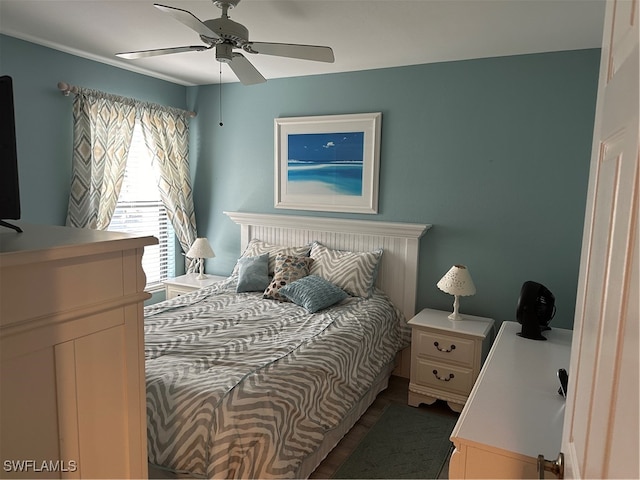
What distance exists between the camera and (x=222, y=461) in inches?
72.8

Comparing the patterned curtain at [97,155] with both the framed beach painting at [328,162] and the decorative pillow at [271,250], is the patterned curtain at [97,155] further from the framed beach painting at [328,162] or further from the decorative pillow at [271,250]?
the framed beach painting at [328,162]

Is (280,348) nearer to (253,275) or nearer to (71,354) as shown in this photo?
(253,275)

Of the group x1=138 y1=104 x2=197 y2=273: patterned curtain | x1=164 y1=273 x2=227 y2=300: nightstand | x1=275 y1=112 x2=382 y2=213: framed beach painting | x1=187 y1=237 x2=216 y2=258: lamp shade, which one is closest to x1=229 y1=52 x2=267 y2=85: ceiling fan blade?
x1=275 y1=112 x2=382 y2=213: framed beach painting

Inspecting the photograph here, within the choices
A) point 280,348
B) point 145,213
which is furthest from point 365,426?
point 145,213

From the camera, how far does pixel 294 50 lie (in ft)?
7.13

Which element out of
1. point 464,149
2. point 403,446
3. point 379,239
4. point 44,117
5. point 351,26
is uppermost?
point 351,26

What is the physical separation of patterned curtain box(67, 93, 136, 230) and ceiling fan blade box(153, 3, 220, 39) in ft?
6.14

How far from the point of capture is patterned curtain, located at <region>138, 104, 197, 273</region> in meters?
4.02

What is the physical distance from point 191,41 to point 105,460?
108 inches

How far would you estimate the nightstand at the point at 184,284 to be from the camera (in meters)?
4.04

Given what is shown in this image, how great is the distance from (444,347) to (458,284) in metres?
0.45

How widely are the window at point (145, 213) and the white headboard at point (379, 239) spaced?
40.1 inches

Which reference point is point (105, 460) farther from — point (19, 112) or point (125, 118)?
point (125, 118)

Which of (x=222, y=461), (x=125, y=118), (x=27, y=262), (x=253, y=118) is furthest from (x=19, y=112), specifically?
(x=27, y=262)
